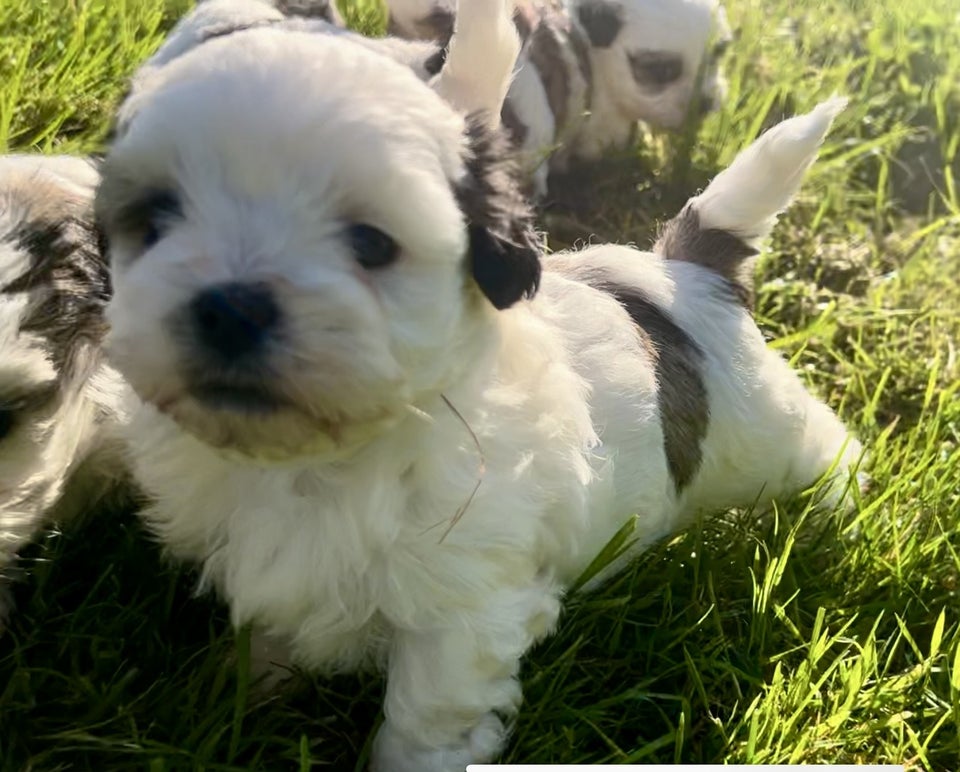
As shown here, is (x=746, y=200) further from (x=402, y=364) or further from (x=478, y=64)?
(x=402, y=364)

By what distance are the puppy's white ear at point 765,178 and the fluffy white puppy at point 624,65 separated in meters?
2.30

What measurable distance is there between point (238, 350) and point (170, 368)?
132mm

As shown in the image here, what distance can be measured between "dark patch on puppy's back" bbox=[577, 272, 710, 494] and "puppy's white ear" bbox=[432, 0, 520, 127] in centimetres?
84

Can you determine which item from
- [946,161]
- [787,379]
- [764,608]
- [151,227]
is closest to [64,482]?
[151,227]

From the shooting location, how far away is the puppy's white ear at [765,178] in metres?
2.69

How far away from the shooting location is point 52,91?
12.4 ft

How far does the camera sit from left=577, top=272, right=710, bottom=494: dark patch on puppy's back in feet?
8.68

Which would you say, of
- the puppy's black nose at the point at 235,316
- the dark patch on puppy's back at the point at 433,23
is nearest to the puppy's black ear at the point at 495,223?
the puppy's black nose at the point at 235,316

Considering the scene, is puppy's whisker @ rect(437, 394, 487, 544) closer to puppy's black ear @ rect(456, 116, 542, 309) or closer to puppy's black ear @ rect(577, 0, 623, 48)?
puppy's black ear @ rect(456, 116, 542, 309)

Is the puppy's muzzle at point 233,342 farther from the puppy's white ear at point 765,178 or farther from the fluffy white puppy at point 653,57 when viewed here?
the fluffy white puppy at point 653,57

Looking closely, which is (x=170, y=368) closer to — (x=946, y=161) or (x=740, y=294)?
(x=740, y=294)

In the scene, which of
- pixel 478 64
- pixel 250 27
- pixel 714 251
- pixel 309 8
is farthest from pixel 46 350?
pixel 714 251

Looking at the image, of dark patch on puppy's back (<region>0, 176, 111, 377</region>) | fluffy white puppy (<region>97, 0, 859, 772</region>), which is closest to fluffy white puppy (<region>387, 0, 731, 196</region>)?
fluffy white puppy (<region>97, 0, 859, 772</region>)

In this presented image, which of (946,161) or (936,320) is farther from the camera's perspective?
(946,161)
